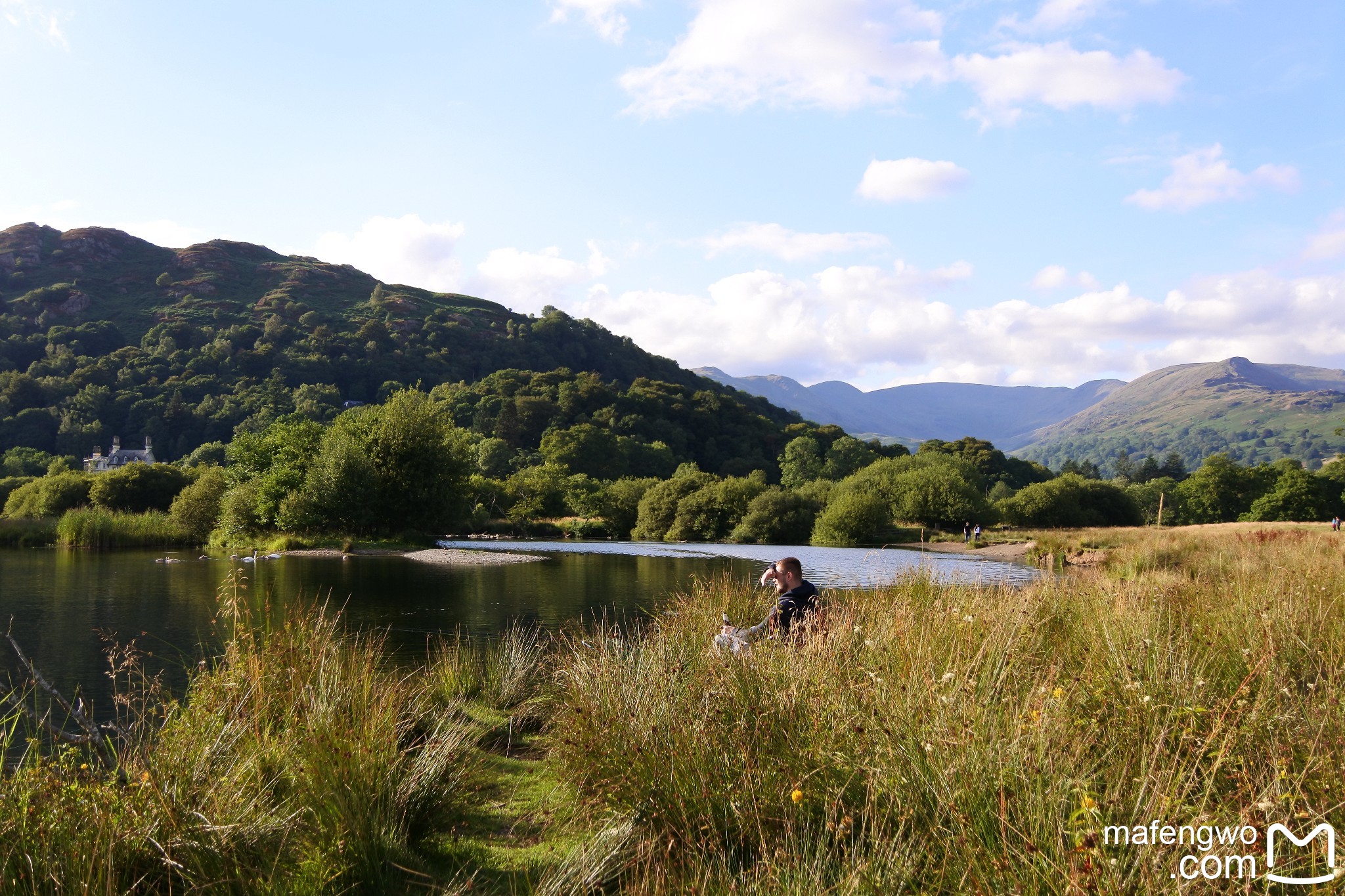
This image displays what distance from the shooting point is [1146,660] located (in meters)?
5.19

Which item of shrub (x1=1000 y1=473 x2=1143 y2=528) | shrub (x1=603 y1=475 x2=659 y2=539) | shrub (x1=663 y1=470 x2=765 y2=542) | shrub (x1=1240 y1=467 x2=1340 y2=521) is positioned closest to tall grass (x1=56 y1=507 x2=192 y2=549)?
shrub (x1=603 y1=475 x2=659 y2=539)

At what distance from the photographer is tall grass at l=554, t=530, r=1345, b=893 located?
3027 mm

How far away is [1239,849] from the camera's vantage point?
275cm

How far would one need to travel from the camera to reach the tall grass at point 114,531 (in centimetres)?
3988

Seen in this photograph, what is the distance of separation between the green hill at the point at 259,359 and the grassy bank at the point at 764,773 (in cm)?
8514

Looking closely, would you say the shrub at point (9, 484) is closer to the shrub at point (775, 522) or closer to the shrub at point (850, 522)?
the shrub at point (775, 522)

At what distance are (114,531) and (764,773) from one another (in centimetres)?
4612

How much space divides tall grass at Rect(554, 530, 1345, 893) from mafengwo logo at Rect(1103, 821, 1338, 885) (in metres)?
0.05

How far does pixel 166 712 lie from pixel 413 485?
40.4m

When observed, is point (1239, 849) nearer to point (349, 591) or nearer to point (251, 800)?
point (251, 800)

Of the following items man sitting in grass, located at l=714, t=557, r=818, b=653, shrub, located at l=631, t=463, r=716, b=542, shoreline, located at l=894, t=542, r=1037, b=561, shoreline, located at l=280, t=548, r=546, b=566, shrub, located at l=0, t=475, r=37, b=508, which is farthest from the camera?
shrub, located at l=631, t=463, r=716, b=542

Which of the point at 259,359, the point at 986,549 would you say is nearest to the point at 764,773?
the point at 986,549

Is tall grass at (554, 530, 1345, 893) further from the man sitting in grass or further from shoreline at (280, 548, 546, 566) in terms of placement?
shoreline at (280, 548, 546, 566)

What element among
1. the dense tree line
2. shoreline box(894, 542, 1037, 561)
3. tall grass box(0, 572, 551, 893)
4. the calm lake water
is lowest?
shoreline box(894, 542, 1037, 561)
